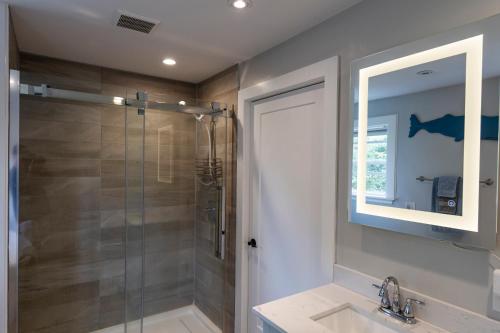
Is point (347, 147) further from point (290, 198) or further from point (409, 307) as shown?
point (409, 307)

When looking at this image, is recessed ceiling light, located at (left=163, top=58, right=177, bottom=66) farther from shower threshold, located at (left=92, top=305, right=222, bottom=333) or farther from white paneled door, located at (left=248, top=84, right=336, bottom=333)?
shower threshold, located at (left=92, top=305, right=222, bottom=333)

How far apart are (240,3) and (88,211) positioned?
216 cm

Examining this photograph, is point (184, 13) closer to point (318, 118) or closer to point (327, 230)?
point (318, 118)

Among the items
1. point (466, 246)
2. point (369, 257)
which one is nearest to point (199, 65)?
point (369, 257)

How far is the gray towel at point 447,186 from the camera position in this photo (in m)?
1.17

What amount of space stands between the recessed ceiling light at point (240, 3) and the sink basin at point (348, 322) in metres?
1.61

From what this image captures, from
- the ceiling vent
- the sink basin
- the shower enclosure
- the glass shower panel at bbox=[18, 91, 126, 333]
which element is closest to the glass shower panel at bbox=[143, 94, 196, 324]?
the shower enclosure

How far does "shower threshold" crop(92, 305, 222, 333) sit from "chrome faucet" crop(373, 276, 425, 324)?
1.87 meters

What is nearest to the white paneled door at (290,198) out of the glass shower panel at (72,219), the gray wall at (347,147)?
the gray wall at (347,147)

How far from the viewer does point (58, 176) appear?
2475mm

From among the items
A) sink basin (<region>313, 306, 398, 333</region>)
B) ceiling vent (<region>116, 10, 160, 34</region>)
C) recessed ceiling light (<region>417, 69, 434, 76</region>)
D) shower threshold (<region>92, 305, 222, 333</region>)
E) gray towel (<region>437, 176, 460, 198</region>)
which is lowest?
shower threshold (<region>92, 305, 222, 333</region>)

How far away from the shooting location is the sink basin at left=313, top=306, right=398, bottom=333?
1342 millimetres

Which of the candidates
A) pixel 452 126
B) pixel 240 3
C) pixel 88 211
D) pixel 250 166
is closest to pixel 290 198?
pixel 250 166

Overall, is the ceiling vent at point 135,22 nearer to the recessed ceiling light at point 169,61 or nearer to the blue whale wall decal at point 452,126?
the recessed ceiling light at point 169,61
